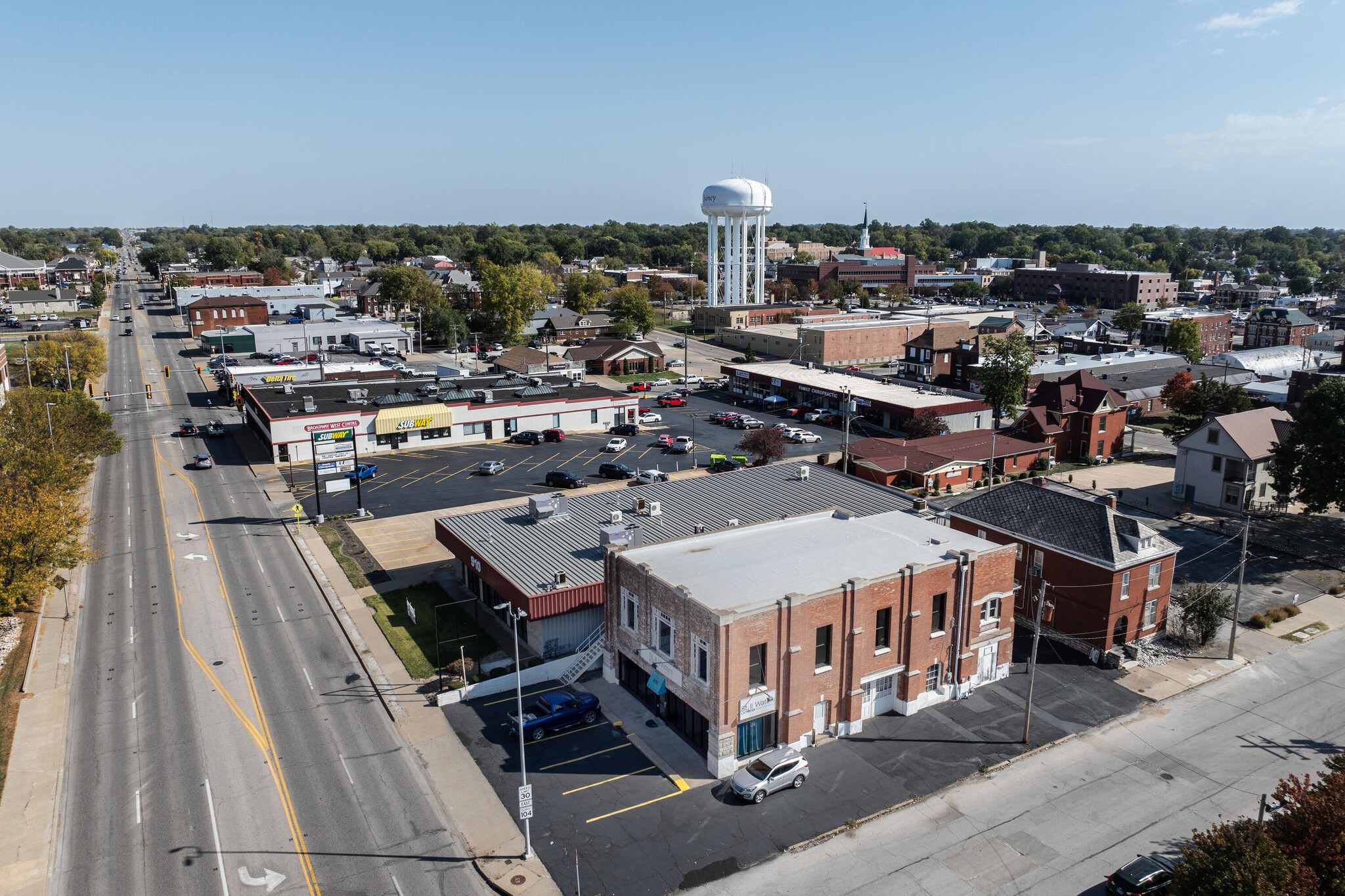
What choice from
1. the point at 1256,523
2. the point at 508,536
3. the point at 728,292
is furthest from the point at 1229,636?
the point at 728,292

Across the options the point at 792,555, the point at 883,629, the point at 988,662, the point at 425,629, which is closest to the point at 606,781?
the point at 792,555

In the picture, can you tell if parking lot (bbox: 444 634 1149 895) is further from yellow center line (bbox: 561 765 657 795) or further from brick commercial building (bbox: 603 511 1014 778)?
brick commercial building (bbox: 603 511 1014 778)

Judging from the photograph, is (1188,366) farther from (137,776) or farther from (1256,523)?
(137,776)

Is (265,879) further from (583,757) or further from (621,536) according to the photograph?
(621,536)

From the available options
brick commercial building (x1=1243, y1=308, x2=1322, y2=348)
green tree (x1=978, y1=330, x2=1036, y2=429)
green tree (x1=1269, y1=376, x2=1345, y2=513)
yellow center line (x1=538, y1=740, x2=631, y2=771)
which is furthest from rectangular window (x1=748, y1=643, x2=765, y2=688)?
brick commercial building (x1=1243, y1=308, x2=1322, y2=348)

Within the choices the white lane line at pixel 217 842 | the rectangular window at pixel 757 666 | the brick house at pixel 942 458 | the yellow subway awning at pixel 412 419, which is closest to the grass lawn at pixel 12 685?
the white lane line at pixel 217 842
